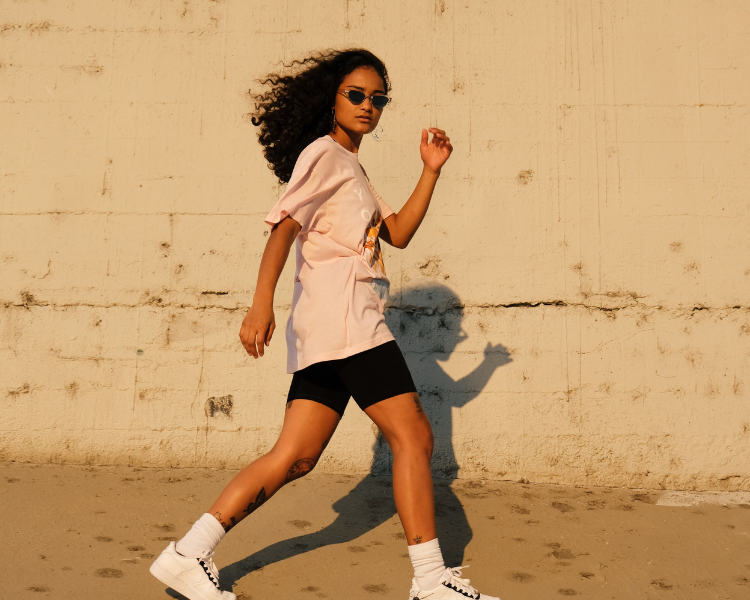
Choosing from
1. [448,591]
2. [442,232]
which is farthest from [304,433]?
[442,232]

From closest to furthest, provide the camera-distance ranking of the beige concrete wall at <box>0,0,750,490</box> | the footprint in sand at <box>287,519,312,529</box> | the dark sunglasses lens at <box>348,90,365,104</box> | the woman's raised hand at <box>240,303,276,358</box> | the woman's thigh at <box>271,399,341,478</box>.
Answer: the woman's raised hand at <box>240,303,276,358</box> → the woman's thigh at <box>271,399,341,478</box> → the dark sunglasses lens at <box>348,90,365,104</box> → the footprint in sand at <box>287,519,312,529</box> → the beige concrete wall at <box>0,0,750,490</box>

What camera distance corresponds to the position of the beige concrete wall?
3547 millimetres

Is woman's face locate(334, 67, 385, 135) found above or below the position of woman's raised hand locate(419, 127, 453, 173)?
above

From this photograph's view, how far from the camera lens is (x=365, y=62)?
248cm

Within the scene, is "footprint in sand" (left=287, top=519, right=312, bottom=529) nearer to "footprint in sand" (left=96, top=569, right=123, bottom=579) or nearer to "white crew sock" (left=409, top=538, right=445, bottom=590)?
"footprint in sand" (left=96, top=569, right=123, bottom=579)

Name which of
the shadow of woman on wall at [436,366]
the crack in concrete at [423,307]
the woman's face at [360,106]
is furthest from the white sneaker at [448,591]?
the crack in concrete at [423,307]

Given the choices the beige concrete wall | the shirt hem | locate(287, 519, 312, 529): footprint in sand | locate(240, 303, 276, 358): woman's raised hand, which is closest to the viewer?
locate(240, 303, 276, 358): woman's raised hand

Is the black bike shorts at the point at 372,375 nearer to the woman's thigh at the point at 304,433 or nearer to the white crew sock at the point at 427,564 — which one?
the woman's thigh at the point at 304,433

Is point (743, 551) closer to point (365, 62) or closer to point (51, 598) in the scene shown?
point (365, 62)

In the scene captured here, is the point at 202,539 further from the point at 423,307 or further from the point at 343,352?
the point at 423,307

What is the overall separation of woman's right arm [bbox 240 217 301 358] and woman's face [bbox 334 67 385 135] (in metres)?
0.45

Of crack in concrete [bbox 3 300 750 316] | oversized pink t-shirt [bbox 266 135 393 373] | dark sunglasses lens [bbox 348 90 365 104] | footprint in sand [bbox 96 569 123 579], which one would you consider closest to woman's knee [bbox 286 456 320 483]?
oversized pink t-shirt [bbox 266 135 393 373]

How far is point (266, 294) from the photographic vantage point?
6.85 ft

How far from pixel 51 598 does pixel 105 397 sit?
58.8 inches
